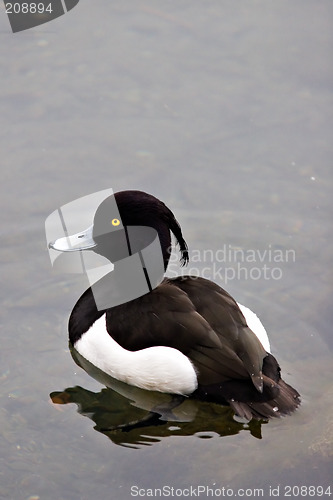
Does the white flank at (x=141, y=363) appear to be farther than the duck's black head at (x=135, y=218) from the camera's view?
No

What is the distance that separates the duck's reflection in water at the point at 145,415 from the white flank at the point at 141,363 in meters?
0.08

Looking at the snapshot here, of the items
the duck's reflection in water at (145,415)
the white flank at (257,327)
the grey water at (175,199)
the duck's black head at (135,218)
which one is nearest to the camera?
the grey water at (175,199)

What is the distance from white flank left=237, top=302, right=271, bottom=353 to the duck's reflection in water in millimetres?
533

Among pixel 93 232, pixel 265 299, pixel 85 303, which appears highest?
pixel 93 232

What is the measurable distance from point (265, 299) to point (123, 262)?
50.0 inches

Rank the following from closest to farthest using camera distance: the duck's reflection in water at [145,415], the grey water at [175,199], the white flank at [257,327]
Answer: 1. the grey water at [175,199]
2. the duck's reflection in water at [145,415]
3. the white flank at [257,327]

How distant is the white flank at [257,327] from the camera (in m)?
6.15

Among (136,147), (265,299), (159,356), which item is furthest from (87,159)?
(159,356)

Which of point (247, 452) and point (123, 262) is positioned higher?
point (123, 262)

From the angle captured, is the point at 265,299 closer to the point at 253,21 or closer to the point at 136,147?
the point at 136,147

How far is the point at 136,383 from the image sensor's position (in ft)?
20.1

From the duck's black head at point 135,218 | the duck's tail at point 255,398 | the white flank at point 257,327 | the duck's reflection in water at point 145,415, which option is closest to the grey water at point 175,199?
the duck's reflection in water at point 145,415

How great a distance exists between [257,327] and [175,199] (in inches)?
73.7

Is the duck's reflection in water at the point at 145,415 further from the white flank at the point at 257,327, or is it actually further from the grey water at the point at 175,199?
the white flank at the point at 257,327
